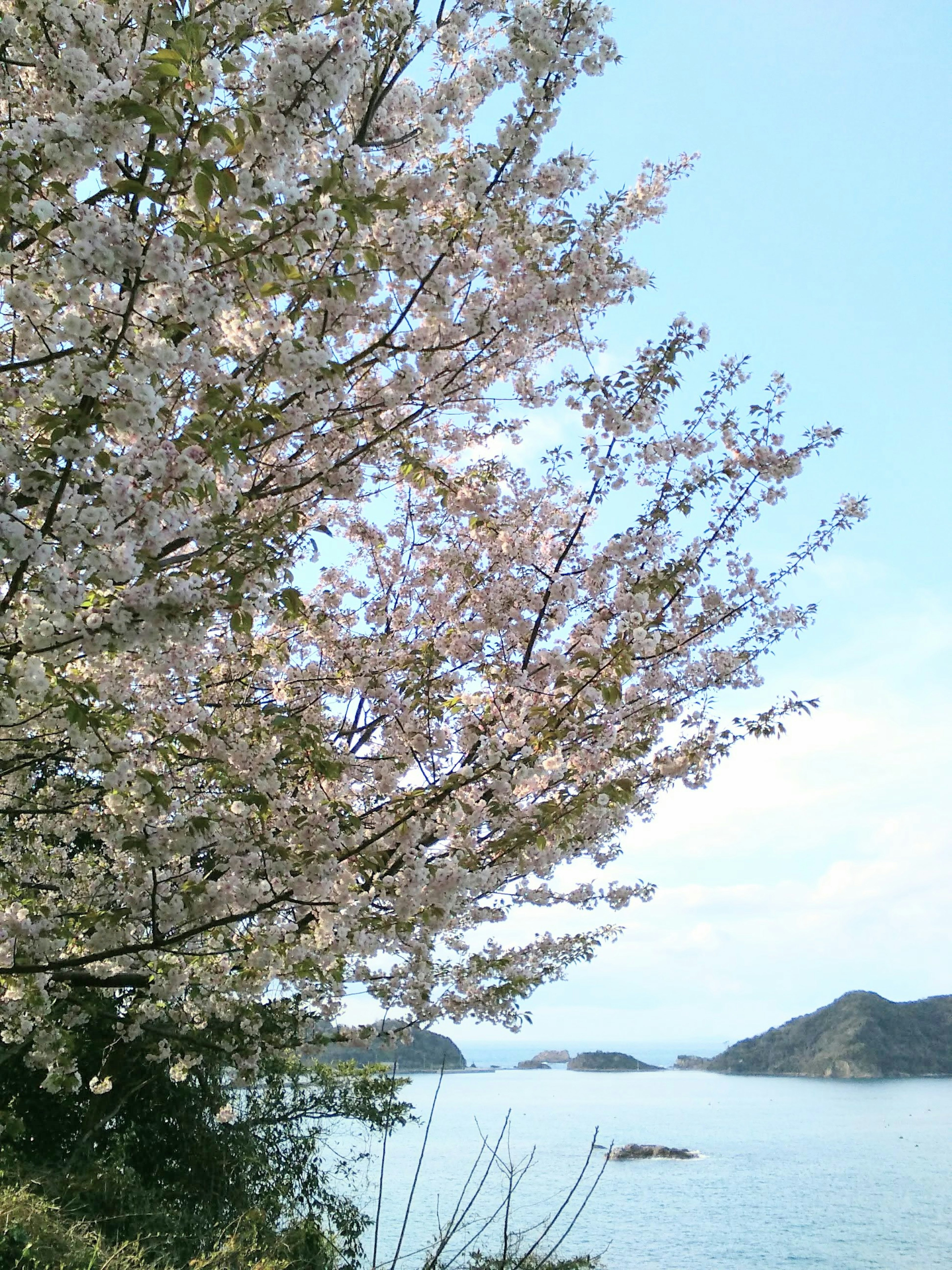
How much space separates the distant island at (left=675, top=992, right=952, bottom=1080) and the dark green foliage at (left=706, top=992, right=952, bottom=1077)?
0.04 metres

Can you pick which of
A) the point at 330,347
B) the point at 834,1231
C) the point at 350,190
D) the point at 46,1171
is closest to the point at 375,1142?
the point at 46,1171

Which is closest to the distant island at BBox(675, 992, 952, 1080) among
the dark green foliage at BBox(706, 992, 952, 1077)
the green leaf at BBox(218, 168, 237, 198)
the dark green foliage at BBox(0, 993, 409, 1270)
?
the dark green foliage at BBox(706, 992, 952, 1077)

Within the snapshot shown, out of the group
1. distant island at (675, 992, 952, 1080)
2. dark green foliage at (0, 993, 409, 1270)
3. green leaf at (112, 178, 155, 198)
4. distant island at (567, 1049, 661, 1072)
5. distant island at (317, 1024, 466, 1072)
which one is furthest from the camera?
distant island at (567, 1049, 661, 1072)

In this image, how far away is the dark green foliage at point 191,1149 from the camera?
6160 millimetres

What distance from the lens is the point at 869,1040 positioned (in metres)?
62.6

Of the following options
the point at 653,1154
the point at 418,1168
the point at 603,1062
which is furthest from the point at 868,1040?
the point at 418,1168

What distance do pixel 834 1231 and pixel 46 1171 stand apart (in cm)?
2215

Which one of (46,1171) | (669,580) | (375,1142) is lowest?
(375,1142)

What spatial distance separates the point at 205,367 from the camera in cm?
287

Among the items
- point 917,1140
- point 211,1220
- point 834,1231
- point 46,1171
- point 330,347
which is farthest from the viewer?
point 917,1140

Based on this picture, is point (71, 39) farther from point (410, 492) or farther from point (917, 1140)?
point (917, 1140)

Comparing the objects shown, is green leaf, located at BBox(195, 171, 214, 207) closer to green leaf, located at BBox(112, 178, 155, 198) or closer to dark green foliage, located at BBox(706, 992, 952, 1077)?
green leaf, located at BBox(112, 178, 155, 198)

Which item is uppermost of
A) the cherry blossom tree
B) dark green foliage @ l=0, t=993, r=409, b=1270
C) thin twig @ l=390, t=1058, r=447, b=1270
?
the cherry blossom tree

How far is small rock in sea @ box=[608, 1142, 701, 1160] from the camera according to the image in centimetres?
3042
